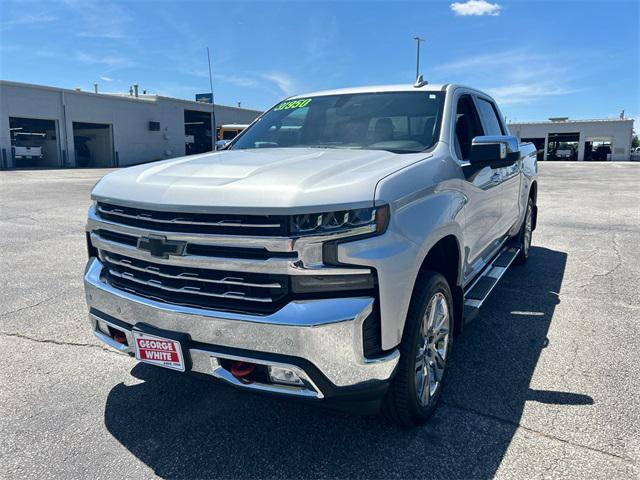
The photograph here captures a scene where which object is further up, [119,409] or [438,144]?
[438,144]

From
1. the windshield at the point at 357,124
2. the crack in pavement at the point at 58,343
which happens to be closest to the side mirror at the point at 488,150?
the windshield at the point at 357,124

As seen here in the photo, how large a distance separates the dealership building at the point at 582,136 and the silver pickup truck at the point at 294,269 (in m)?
56.2

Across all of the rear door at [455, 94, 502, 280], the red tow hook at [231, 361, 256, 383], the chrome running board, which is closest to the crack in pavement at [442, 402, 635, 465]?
the chrome running board

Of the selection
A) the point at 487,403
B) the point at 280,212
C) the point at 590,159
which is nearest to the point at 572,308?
the point at 487,403

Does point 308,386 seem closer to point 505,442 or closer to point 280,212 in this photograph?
point 280,212

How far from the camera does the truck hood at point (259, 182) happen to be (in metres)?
2.21

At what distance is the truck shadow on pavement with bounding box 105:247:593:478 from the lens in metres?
2.45

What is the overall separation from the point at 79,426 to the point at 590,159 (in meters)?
65.9

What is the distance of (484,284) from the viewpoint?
417 centimetres

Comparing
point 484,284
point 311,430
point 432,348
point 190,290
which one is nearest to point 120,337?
point 190,290

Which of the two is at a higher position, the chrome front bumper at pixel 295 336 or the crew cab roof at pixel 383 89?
the crew cab roof at pixel 383 89

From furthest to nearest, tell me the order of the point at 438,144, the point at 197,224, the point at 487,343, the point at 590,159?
the point at 590,159
the point at 487,343
the point at 438,144
the point at 197,224

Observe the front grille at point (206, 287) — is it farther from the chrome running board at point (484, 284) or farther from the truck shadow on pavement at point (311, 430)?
the chrome running board at point (484, 284)

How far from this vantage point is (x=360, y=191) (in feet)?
7.45
